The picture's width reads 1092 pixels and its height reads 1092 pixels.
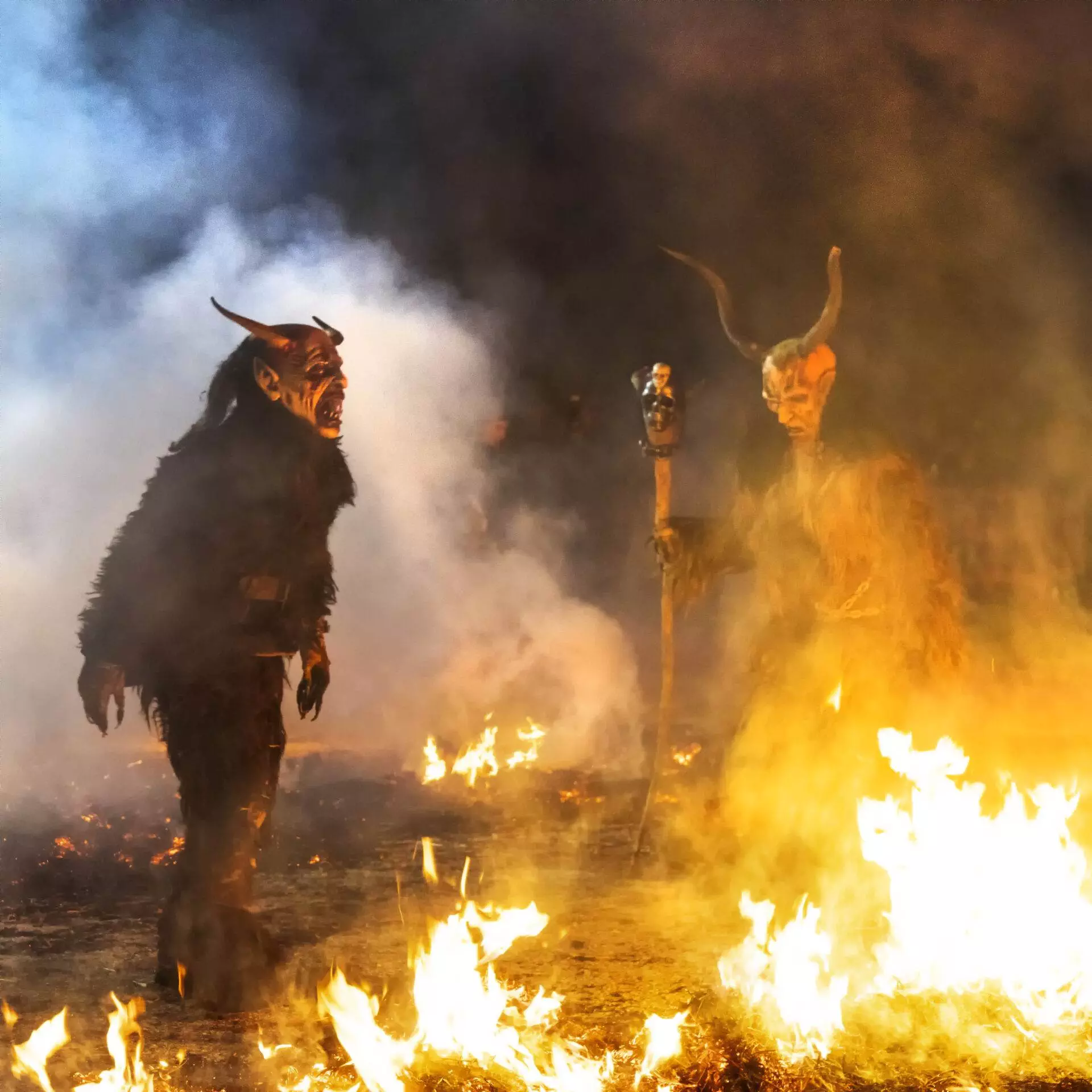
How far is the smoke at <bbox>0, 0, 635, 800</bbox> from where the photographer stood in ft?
23.4

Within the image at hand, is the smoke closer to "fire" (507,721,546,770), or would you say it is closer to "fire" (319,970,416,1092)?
"fire" (507,721,546,770)

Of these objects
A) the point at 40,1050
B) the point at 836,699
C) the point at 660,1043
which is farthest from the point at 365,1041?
the point at 836,699

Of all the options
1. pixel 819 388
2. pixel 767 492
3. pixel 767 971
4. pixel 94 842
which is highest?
pixel 819 388

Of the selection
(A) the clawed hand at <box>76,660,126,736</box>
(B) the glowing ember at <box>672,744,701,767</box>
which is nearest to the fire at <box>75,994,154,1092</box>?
(A) the clawed hand at <box>76,660,126,736</box>

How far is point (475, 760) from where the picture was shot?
8766mm

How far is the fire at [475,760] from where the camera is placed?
28.8 feet

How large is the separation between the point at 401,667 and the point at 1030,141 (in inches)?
253

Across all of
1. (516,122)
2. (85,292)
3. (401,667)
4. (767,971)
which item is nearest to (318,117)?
(516,122)

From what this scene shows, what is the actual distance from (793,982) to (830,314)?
3.35 m

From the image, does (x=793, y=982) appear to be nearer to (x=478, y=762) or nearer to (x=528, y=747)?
(x=478, y=762)

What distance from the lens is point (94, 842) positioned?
6922mm

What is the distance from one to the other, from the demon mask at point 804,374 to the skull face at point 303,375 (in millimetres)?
2440

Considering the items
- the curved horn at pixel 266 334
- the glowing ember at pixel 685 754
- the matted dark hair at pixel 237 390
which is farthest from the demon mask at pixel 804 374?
the glowing ember at pixel 685 754

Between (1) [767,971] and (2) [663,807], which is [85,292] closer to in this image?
(2) [663,807]
